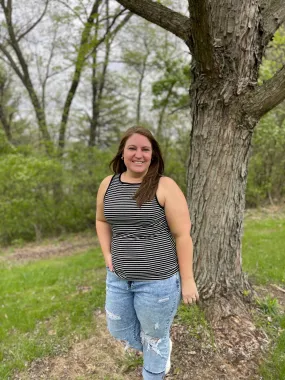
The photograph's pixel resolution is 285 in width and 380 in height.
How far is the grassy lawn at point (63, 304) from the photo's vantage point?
10.7 ft

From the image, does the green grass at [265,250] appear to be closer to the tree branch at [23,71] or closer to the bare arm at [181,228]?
the bare arm at [181,228]

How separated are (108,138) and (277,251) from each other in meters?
11.8

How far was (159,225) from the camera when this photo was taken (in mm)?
2117

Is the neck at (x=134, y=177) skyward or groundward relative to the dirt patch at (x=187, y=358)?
skyward

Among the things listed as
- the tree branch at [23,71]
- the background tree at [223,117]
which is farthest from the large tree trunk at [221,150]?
the tree branch at [23,71]

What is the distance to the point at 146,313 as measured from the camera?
2189mm

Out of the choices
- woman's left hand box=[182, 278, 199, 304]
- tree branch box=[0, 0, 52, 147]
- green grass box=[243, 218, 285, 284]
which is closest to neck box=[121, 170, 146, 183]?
woman's left hand box=[182, 278, 199, 304]

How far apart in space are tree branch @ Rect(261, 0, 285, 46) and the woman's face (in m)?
1.74

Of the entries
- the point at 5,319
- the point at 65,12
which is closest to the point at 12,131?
the point at 65,12

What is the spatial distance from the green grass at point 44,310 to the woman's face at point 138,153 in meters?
2.15

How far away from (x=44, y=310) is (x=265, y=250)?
388cm

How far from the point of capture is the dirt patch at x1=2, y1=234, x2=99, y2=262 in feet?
30.6

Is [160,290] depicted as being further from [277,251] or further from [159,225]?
[277,251]

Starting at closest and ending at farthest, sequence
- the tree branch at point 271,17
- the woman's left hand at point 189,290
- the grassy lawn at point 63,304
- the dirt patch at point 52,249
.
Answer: the woman's left hand at point 189,290 < the tree branch at point 271,17 < the grassy lawn at point 63,304 < the dirt patch at point 52,249
